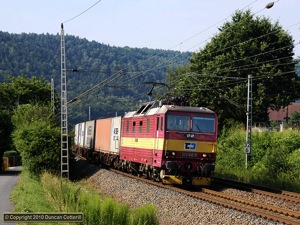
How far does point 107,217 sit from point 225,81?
106ft

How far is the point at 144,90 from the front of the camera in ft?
570

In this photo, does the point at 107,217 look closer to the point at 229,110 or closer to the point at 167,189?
the point at 167,189

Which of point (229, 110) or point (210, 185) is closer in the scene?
point (210, 185)

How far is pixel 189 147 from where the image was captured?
20.7 meters

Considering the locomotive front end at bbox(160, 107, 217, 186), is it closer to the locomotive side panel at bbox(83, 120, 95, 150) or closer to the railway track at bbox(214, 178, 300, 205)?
the railway track at bbox(214, 178, 300, 205)

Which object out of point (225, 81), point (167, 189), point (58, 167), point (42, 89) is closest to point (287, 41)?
point (225, 81)

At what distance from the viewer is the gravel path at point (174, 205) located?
13.6 metres

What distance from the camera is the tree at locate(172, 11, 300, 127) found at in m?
42.0

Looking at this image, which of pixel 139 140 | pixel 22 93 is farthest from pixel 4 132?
pixel 22 93

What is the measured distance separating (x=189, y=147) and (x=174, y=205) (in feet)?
15.4

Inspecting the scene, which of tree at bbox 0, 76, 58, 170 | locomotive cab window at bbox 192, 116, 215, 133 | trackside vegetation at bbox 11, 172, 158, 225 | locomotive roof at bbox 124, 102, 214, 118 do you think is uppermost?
tree at bbox 0, 76, 58, 170

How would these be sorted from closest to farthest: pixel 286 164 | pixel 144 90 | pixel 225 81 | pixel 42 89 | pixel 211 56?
pixel 286 164 → pixel 225 81 → pixel 211 56 → pixel 42 89 → pixel 144 90

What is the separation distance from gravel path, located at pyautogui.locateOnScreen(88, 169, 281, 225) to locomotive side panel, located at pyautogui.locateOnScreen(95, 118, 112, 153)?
9658 mm

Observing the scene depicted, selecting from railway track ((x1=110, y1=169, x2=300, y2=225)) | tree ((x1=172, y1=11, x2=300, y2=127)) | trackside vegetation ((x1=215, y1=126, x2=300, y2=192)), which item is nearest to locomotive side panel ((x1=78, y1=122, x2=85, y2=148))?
tree ((x1=172, y1=11, x2=300, y2=127))
